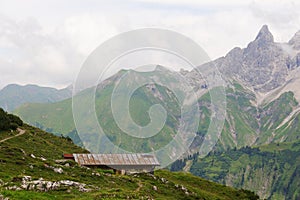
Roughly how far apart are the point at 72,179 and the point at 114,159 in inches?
1011

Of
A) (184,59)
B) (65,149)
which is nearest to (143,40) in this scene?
(184,59)

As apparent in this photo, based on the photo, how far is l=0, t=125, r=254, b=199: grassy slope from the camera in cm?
4841

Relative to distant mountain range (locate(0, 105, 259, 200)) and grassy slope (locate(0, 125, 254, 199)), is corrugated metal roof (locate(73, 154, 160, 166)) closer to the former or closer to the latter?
distant mountain range (locate(0, 105, 259, 200))

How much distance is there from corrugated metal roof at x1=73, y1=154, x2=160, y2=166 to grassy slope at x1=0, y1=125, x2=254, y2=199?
497 centimetres

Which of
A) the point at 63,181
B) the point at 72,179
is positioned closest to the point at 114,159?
the point at 72,179

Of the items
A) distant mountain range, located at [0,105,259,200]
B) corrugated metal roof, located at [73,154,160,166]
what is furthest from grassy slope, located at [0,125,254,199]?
corrugated metal roof, located at [73,154,160,166]

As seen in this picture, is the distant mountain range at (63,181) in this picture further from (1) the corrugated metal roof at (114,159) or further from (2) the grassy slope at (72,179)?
(1) the corrugated metal roof at (114,159)

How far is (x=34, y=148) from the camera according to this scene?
79.5 metres

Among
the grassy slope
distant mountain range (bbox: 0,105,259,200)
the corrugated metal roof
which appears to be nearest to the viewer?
distant mountain range (bbox: 0,105,259,200)

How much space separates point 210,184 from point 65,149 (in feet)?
113

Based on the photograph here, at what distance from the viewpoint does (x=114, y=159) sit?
8231 centimetres

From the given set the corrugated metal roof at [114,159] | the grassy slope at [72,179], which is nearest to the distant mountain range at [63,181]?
→ the grassy slope at [72,179]

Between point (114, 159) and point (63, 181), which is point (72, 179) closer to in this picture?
point (63, 181)

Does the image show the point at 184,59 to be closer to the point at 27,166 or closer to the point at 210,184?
the point at 27,166
